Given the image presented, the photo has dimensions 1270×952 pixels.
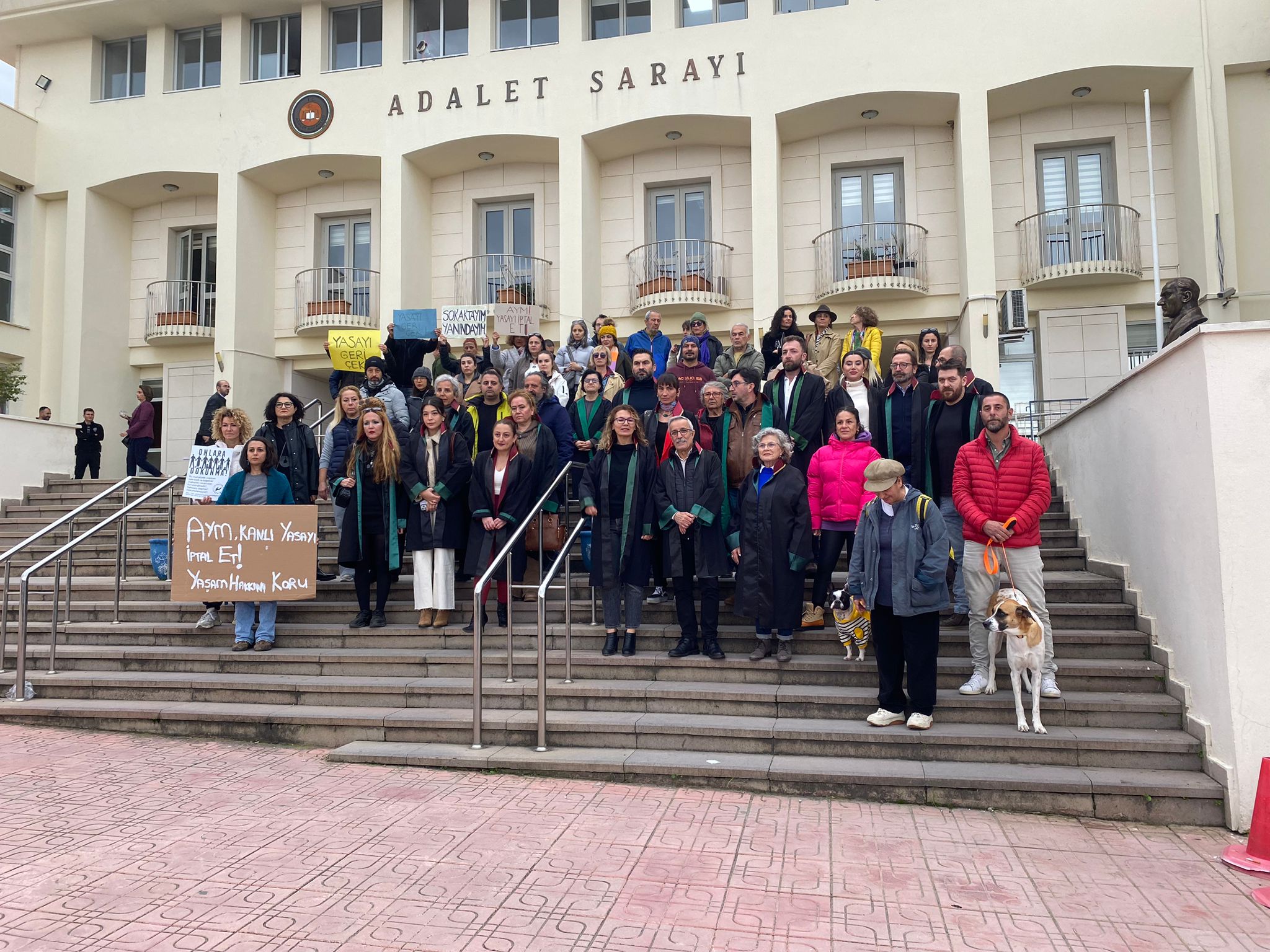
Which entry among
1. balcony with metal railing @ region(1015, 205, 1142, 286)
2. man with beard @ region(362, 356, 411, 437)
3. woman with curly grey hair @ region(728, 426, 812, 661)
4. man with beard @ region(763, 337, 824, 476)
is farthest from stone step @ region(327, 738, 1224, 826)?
balcony with metal railing @ region(1015, 205, 1142, 286)

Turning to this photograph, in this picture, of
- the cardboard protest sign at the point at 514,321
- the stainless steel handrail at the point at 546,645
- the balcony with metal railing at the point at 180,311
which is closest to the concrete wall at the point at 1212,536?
the stainless steel handrail at the point at 546,645

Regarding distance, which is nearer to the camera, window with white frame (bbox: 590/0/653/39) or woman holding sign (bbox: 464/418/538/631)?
woman holding sign (bbox: 464/418/538/631)

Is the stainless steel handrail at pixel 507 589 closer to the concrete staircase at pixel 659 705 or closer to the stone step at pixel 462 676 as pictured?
the concrete staircase at pixel 659 705

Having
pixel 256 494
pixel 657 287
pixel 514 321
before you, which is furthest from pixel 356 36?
pixel 256 494

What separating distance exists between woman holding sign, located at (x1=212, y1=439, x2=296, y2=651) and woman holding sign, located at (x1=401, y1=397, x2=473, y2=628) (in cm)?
121

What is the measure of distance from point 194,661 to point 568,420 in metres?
3.81

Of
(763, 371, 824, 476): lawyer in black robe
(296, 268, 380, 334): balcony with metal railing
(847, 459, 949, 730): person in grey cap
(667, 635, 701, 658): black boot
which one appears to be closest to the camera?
(847, 459, 949, 730): person in grey cap

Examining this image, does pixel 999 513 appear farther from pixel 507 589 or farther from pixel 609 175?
pixel 609 175

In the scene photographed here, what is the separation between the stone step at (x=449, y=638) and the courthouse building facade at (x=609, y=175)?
900 centimetres

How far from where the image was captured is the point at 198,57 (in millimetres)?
18750

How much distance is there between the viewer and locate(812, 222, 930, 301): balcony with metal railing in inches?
603

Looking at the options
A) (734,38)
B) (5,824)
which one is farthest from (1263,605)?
(734,38)

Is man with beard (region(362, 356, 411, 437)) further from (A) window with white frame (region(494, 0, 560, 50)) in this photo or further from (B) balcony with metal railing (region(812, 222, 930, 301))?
(A) window with white frame (region(494, 0, 560, 50))

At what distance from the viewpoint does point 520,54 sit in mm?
16578
